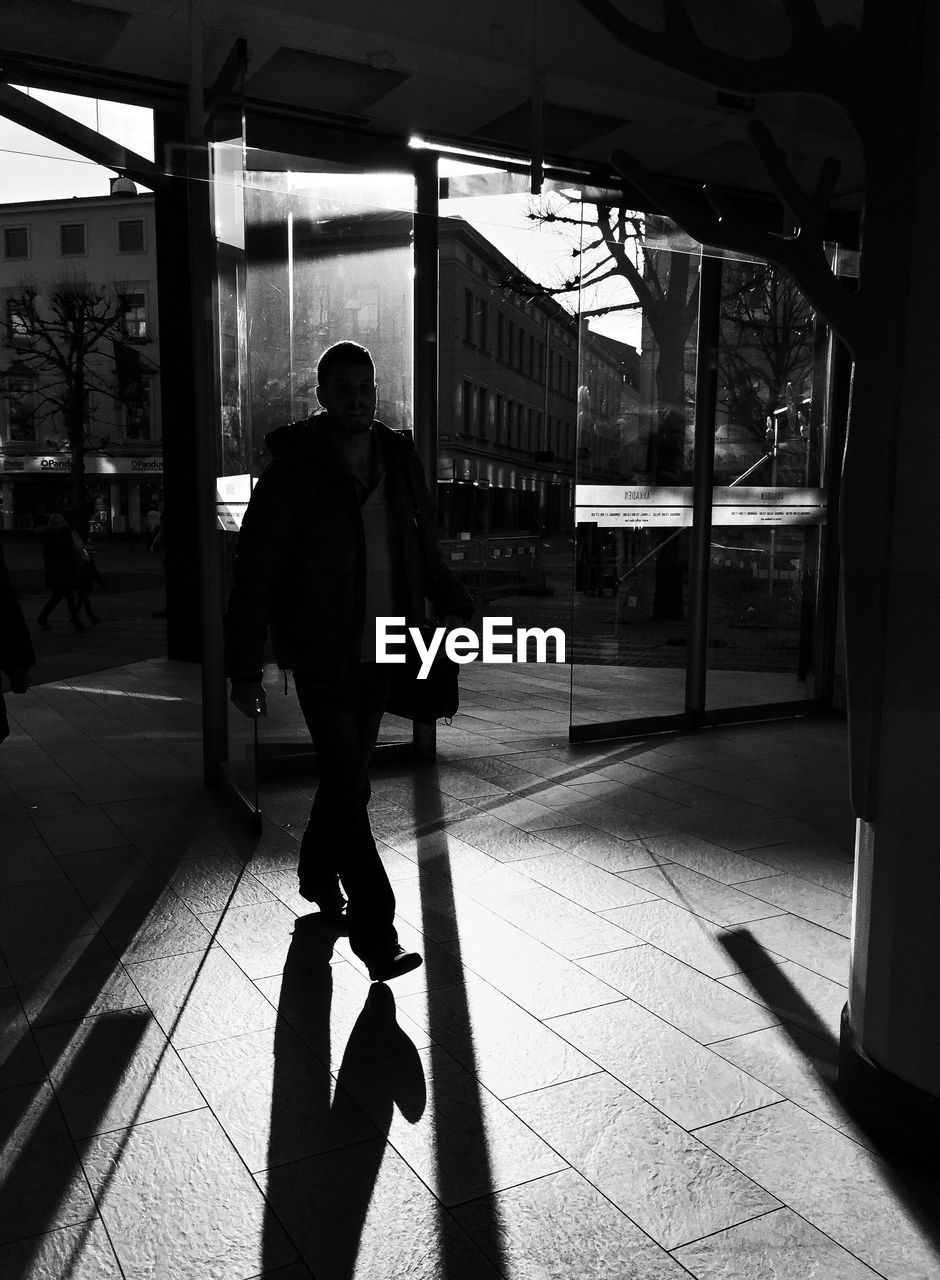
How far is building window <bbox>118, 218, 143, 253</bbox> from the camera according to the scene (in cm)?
1077

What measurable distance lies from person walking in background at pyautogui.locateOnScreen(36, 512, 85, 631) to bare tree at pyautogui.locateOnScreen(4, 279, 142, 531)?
0.95 feet

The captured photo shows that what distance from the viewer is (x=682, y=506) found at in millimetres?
7711


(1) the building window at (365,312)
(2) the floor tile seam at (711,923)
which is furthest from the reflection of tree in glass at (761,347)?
(2) the floor tile seam at (711,923)

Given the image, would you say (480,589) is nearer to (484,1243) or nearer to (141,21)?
(141,21)

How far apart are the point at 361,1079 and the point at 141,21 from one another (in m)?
4.62

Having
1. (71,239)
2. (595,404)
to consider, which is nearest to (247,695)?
(595,404)

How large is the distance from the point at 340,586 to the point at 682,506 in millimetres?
4696

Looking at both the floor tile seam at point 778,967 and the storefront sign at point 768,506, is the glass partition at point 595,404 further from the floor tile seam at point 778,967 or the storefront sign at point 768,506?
the floor tile seam at point 778,967

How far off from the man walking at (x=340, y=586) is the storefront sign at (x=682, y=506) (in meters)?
3.91

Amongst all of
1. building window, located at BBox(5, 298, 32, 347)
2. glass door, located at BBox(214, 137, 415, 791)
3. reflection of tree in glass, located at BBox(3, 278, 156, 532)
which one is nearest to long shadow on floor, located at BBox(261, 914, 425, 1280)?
glass door, located at BBox(214, 137, 415, 791)

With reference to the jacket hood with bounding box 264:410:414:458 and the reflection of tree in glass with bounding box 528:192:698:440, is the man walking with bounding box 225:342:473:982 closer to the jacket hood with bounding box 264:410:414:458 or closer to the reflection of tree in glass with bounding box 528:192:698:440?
the jacket hood with bounding box 264:410:414:458

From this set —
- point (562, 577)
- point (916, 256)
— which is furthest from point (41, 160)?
point (916, 256)

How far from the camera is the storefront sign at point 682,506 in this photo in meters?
7.42

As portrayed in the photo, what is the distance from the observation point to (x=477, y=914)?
412 cm
